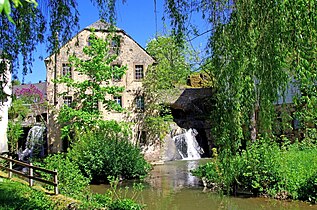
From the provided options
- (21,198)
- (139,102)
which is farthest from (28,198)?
(139,102)

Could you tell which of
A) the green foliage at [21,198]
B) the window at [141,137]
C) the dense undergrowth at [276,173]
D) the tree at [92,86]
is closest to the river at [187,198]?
the dense undergrowth at [276,173]

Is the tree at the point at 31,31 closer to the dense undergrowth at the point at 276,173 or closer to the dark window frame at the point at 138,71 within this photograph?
the dense undergrowth at the point at 276,173

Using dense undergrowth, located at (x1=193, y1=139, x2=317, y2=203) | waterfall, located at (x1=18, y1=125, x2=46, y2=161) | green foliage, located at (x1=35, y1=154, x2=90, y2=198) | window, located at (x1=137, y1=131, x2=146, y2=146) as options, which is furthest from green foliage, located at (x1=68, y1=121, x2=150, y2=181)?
waterfall, located at (x1=18, y1=125, x2=46, y2=161)

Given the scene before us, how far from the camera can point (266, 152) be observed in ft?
32.4

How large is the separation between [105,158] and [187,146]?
9.18m

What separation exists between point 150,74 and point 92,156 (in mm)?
8358

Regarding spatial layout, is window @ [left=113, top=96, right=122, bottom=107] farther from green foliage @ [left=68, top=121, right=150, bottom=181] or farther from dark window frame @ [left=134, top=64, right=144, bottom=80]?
green foliage @ [left=68, top=121, right=150, bottom=181]

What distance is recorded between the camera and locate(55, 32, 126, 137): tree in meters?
18.3

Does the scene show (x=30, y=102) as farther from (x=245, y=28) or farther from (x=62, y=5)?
(x=245, y=28)

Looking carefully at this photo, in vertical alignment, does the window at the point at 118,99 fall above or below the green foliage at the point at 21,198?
above

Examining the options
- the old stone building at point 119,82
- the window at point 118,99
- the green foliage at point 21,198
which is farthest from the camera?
the window at point 118,99

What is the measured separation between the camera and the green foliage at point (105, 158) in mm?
13289

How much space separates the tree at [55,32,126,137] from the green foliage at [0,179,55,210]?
8360mm

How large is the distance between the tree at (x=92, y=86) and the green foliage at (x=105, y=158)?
3984mm
